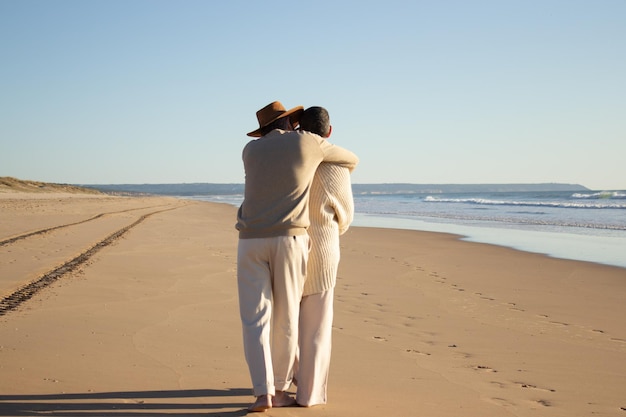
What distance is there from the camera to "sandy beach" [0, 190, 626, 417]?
3.97 metres

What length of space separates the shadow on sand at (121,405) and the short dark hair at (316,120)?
1.58 m

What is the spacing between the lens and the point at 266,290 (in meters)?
3.57

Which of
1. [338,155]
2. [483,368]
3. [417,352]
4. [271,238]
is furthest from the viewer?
[417,352]

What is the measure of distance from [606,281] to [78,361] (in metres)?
8.16

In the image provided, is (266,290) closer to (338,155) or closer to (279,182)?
(279,182)

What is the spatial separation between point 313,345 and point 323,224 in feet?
2.19

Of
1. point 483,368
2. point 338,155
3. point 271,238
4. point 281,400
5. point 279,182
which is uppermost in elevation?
point 338,155

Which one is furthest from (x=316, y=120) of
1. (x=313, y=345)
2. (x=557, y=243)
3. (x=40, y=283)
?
(x=557, y=243)

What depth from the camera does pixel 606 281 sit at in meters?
10.2

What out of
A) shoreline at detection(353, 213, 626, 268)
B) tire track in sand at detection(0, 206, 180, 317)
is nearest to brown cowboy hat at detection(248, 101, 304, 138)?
tire track in sand at detection(0, 206, 180, 317)

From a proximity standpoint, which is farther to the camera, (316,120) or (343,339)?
(343,339)

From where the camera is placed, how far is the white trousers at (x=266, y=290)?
11.6 ft

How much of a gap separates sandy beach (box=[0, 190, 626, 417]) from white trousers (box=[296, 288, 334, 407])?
11cm

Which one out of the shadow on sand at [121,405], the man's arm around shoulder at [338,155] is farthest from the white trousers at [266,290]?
the man's arm around shoulder at [338,155]
